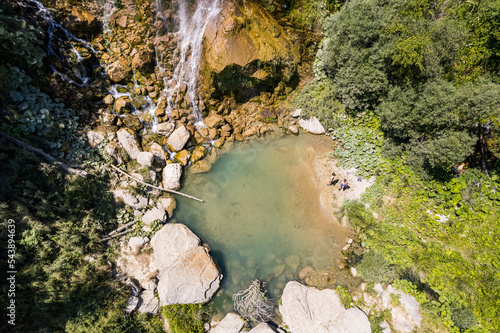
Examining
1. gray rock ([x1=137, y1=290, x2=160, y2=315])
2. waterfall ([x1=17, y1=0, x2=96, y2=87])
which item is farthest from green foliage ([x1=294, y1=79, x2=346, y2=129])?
gray rock ([x1=137, y1=290, x2=160, y2=315])

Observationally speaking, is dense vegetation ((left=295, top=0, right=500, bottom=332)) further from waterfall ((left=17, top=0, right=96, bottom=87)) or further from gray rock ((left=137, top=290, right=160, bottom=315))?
waterfall ((left=17, top=0, right=96, bottom=87))

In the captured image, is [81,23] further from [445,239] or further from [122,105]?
[445,239]

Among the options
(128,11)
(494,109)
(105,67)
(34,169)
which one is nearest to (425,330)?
(494,109)

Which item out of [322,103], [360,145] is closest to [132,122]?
[322,103]

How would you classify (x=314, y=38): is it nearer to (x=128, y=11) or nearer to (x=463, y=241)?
(x=128, y=11)

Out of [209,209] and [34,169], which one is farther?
[209,209]

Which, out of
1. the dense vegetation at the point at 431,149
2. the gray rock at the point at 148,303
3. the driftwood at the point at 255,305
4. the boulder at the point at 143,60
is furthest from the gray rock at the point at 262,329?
the boulder at the point at 143,60

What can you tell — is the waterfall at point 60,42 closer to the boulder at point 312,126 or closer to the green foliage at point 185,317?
the green foliage at point 185,317
